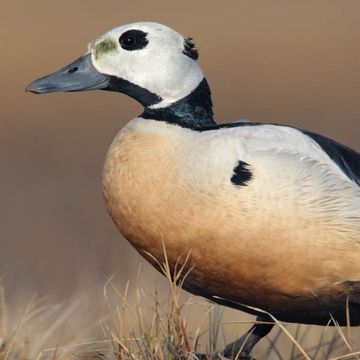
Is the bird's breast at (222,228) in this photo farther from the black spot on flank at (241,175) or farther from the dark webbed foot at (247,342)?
the dark webbed foot at (247,342)

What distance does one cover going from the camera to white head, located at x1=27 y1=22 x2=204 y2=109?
4633mm

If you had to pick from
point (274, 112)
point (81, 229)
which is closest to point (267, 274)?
point (81, 229)

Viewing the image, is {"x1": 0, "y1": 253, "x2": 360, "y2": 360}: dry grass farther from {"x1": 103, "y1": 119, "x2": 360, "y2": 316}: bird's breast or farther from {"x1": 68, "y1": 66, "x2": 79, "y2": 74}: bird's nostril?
{"x1": 68, "y1": 66, "x2": 79, "y2": 74}: bird's nostril

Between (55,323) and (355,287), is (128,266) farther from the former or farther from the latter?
(355,287)

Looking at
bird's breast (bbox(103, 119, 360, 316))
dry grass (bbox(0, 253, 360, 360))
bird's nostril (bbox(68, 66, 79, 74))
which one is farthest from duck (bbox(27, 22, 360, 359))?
bird's nostril (bbox(68, 66, 79, 74))

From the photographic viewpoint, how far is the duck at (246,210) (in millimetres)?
4250

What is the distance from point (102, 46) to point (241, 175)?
2.57ft

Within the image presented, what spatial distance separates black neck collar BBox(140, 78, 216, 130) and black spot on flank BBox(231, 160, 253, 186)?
0.35m

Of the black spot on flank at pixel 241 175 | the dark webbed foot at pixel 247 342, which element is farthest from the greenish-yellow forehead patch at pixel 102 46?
the dark webbed foot at pixel 247 342

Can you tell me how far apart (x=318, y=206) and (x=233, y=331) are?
1356 millimetres

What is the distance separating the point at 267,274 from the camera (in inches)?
168

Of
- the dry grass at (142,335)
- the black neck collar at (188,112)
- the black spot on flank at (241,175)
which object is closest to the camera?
the dry grass at (142,335)

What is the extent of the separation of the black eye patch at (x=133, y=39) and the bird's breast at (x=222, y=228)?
1.38 feet

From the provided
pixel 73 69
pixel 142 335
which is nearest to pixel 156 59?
pixel 73 69
